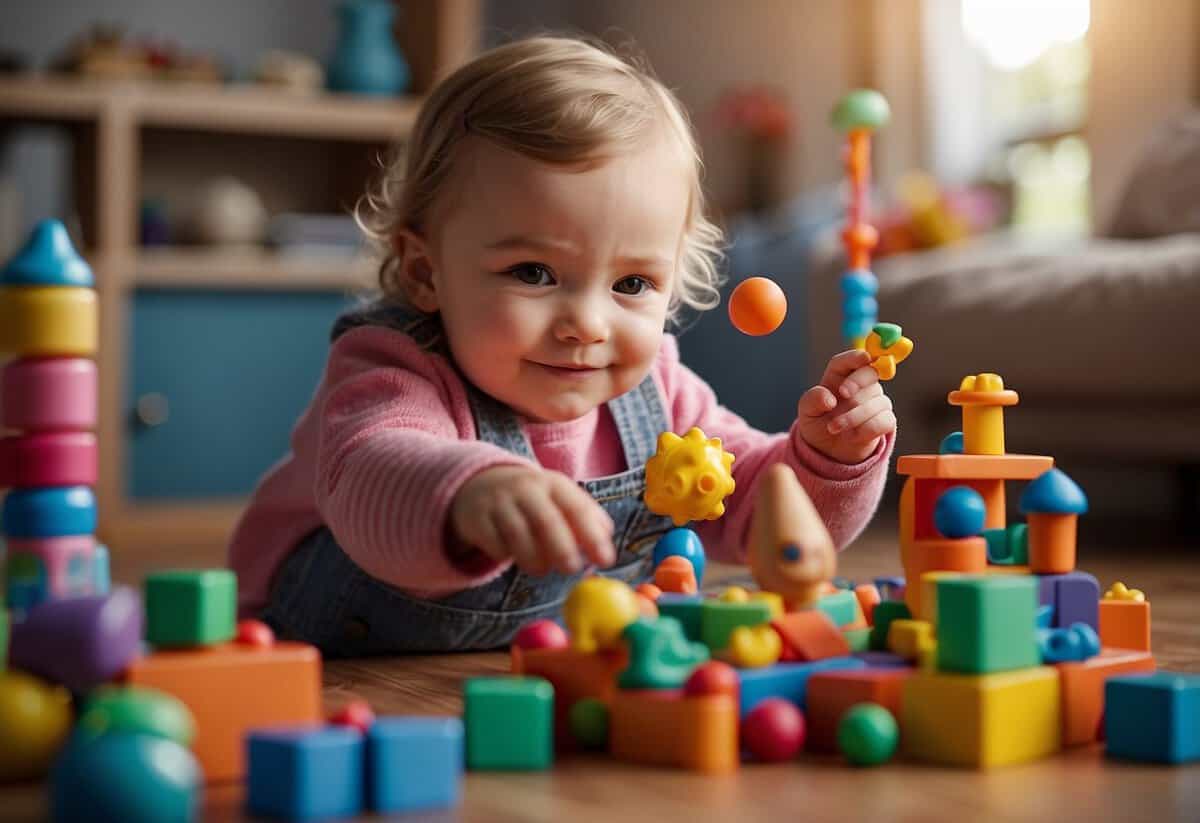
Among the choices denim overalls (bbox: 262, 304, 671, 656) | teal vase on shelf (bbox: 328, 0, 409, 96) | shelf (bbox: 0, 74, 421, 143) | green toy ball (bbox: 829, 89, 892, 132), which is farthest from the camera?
teal vase on shelf (bbox: 328, 0, 409, 96)

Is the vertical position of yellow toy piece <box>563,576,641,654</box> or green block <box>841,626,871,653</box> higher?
yellow toy piece <box>563,576,641,654</box>

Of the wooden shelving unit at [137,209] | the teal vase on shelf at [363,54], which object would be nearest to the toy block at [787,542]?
the wooden shelving unit at [137,209]

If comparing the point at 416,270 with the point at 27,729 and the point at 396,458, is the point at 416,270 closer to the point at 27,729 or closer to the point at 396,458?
the point at 396,458

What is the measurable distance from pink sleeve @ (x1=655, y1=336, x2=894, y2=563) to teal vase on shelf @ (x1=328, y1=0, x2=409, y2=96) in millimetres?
1657

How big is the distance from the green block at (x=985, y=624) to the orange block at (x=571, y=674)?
0.49ft

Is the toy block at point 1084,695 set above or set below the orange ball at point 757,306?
below

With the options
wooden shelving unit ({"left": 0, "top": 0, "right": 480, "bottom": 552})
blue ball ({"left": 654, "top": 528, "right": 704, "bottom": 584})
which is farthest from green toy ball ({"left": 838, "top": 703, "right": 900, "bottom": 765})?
wooden shelving unit ({"left": 0, "top": 0, "right": 480, "bottom": 552})

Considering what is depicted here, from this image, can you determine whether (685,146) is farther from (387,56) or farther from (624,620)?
(387,56)

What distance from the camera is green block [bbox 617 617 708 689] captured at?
27.6 inches

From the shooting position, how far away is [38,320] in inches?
28.2

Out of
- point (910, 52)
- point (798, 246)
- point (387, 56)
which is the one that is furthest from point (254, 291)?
point (910, 52)

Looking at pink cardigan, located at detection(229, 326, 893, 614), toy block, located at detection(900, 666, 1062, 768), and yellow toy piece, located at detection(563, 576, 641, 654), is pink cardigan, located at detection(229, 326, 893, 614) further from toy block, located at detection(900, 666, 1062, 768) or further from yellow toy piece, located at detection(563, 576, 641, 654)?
toy block, located at detection(900, 666, 1062, 768)

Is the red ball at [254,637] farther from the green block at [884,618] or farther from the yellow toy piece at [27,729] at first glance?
the green block at [884,618]

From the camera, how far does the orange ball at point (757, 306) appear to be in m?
0.88
